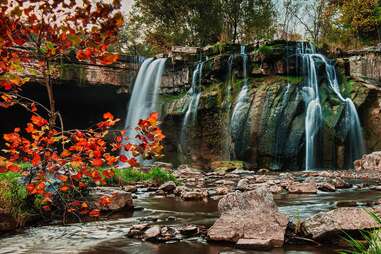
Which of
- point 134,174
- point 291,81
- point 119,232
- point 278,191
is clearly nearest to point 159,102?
point 291,81

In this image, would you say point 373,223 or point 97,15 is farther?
point 373,223

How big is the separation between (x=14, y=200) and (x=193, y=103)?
63.5 feet

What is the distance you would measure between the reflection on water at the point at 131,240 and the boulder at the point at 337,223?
29 cm

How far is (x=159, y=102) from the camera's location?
28.4 meters

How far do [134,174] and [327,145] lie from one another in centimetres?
1225

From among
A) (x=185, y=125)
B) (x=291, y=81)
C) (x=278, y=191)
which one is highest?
(x=291, y=81)

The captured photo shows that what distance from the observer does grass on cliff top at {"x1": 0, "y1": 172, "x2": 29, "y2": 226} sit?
7133mm

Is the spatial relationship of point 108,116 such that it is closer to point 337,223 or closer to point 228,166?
point 337,223

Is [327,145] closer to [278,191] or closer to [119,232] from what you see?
[278,191]

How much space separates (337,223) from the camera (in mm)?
5617

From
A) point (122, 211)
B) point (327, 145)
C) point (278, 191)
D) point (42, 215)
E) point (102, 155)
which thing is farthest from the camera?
point (327, 145)

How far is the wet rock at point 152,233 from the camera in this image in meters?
6.12

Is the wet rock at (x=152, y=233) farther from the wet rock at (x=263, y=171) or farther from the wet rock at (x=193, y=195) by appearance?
the wet rock at (x=263, y=171)

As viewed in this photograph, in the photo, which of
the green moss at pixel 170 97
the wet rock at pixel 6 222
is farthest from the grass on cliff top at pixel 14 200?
the green moss at pixel 170 97
